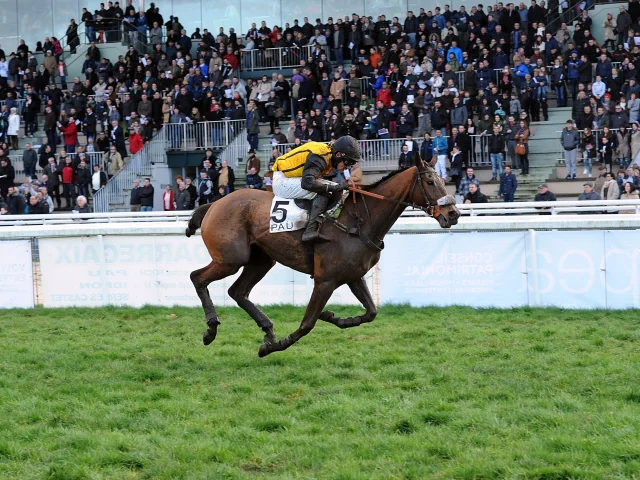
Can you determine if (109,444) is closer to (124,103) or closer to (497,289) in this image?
(497,289)

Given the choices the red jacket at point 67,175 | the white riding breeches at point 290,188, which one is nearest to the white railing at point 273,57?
the red jacket at point 67,175

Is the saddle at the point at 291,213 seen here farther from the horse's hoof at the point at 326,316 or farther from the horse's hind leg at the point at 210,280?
the horse's hoof at the point at 326,316

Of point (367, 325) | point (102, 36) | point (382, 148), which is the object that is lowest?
point (367, 325)

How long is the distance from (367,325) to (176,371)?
10.1ft

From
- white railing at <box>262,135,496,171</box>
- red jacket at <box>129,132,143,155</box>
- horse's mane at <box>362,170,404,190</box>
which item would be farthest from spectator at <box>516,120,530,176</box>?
horse's mane at <box>362,170,404,190</box>

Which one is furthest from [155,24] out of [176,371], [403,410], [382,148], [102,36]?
[403,410]

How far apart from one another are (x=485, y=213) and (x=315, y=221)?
619 cm

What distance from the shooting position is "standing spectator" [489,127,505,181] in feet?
68.6

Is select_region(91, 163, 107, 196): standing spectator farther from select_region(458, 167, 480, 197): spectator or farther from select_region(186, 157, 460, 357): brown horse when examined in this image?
select_region(186, 157, 460, 357): brown horse

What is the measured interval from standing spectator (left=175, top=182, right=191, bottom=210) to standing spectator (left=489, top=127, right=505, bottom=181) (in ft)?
22.9

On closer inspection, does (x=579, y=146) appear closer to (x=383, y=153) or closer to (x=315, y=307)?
(x=383, y=153)

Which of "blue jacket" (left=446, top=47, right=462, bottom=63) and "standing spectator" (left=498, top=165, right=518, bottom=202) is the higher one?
"blue jacket" (left=446, top=47, right=462, bottom=63)

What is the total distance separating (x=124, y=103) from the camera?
27.0 m

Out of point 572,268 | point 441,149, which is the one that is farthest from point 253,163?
point 572,268
